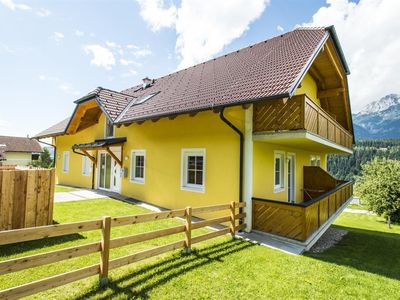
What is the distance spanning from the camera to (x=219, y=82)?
9.45 metres

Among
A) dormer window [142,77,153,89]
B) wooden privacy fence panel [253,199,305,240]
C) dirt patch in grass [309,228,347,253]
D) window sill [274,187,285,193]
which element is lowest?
dirt patch in grass [309,228,347,253]

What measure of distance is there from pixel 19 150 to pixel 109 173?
37274 millimetres

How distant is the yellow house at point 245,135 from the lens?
7.04 metres

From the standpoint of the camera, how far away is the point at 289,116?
22.8ft

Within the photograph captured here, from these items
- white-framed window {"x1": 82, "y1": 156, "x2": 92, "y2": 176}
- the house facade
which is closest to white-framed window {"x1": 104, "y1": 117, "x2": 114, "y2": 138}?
white-framed window {"x1": 82, "y1": 156, "x2": 92, "y2": 176}

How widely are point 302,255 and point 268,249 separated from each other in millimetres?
815

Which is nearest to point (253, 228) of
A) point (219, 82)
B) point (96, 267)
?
point (96, 267)

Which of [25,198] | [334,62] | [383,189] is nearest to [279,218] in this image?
[25,198]

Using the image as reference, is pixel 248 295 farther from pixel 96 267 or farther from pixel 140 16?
pixel 140 16

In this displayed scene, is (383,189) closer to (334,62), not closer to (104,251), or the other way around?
(334,62)

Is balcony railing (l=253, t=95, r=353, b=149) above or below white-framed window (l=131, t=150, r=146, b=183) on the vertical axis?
above

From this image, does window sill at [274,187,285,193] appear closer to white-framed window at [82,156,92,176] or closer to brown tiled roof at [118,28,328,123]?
brown tiled roof at [118,28,328,123]

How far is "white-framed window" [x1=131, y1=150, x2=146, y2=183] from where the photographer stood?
11.7 metres

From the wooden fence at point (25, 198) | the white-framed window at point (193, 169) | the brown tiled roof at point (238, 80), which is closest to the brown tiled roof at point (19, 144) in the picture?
the brown tiled roof at point (238, 80)
